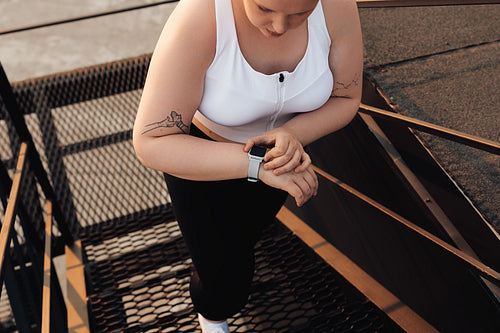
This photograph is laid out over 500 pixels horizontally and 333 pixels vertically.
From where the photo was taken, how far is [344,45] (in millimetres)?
1129

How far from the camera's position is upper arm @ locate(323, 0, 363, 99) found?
1.09 metres

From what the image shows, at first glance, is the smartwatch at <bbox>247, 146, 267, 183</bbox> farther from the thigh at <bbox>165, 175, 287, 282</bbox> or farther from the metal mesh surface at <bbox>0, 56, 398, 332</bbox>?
the metal mesh surface at <bbox>0, 56, 398, 332</bbox>

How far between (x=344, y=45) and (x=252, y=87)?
29 centimetres

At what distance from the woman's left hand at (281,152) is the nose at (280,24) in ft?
0.83

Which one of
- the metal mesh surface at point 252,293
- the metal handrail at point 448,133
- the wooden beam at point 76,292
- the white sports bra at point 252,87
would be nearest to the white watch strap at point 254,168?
the white sports bra at point 252,87

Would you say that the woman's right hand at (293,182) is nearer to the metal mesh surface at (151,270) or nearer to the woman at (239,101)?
the woman at (239,101)

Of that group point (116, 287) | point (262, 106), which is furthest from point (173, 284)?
point (262, 106)

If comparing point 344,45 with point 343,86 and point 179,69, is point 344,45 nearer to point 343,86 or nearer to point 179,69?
point 343,86

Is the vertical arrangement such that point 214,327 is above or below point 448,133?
below

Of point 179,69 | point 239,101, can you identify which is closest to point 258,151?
point 239,101

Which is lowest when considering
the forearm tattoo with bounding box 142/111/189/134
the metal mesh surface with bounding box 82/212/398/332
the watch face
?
the metal mesh surface with bounding box 82/212/398/332

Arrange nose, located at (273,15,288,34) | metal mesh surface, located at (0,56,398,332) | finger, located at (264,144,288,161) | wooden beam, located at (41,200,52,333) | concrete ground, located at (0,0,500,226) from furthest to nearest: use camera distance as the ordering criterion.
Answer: metal mesh surface, located at (0,56,398,332) < concrete ground, located at (0,0,500,226) < wooden beam, located at (41,200,52,333) < finger, located at (264,144,288,161) < nose, located at (273,15,288,34)

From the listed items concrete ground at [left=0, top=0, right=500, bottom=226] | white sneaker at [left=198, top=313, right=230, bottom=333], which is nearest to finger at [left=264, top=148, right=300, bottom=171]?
white sneaker at [left=198, top=313, right=230, bottom=333]

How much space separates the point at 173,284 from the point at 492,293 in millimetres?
1379
